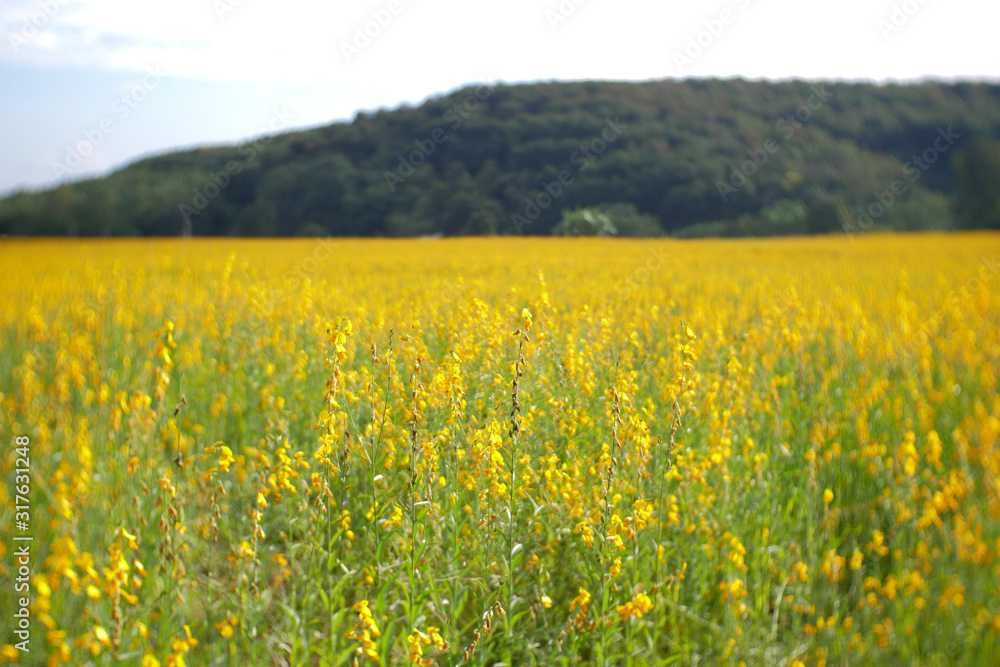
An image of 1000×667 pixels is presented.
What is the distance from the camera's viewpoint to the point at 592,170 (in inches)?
1340

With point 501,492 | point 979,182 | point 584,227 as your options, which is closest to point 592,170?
point 584,227

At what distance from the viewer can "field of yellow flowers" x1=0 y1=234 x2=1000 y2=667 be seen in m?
2.13

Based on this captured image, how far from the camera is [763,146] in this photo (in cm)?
3703

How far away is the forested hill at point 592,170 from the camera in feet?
89.8

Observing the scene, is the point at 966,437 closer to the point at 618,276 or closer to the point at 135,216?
the point at 618,276

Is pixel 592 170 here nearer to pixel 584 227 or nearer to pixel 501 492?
pixel 584 227

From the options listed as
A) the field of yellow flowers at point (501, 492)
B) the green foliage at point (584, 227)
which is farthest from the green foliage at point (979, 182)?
the field of yellow flowers at point (501, 492)

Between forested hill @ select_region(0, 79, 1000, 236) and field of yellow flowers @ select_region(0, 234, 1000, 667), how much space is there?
67.8ft

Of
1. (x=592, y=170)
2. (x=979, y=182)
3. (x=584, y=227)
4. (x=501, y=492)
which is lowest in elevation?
(x=501, y=492)

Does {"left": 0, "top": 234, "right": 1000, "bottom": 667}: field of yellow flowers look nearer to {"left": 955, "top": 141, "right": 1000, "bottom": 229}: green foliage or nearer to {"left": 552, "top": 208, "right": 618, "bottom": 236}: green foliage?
{"left": 552, "top": 208, "right": 618, "bottom": 236}: green foliage

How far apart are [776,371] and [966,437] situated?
139 centimetres

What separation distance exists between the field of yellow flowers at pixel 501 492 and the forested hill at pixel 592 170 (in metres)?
20.7

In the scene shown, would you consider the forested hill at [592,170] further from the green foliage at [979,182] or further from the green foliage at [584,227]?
the green foliage at [584,227]

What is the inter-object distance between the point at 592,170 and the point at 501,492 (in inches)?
1319
